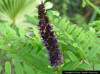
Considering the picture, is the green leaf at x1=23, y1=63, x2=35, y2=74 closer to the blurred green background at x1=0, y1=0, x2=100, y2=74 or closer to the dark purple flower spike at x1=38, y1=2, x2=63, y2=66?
the blurred green background at x1=0, y1=0, x2=100, y2=74

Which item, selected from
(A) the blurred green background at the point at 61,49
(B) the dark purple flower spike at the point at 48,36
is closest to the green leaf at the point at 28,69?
(A) the blurred green background at the point at 61,49

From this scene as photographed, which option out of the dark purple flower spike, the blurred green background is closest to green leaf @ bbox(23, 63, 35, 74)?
the blurred green background

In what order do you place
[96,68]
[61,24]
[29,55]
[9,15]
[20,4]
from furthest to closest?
[20,4]
[9,15]
[61,24]
[29,55]
[96,68]

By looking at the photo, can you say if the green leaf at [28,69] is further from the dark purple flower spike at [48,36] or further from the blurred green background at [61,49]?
the dark purple flower spike at [48,36]

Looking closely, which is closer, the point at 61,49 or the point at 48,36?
the point at 48,36

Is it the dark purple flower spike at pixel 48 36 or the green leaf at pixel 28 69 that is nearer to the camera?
the dark purple flower spike at pixel 48 36

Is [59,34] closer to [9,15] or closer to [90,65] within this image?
[90,65]

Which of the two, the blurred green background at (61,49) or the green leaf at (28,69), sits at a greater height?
the blurred green background at (61,49)

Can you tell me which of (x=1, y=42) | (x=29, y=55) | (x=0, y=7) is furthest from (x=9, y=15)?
(x=29, y=55)
